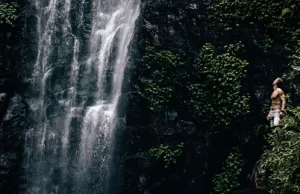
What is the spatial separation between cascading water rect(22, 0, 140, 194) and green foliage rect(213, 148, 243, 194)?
3943 mm

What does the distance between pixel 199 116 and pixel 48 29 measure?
7.73 metres

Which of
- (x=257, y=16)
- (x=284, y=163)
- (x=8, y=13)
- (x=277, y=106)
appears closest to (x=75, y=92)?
(x=8, y=13)

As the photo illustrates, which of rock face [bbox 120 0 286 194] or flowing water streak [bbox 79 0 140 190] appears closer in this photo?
rock face [bbox 120 0 286 194]

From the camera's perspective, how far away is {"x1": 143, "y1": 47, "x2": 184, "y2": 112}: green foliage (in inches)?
603

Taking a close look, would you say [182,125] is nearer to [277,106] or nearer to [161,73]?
[161,73]

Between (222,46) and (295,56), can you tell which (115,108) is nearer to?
(222,46)

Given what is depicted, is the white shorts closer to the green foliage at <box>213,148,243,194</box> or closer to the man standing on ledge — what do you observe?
the man standing on ledge

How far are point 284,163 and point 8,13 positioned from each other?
500 inches

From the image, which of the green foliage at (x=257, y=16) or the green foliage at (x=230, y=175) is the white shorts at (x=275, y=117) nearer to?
the green foliage at (x=230, y=175)

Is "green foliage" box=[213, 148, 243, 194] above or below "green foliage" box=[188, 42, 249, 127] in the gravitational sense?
below

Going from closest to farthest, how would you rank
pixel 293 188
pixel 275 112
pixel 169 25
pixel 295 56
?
pixel 293 188 → pixel 275 112 → pixel 295 56 → pixel 169 25

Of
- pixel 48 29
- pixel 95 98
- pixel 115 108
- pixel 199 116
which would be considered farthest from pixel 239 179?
pixel 48 29

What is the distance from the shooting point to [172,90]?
15.4 metres

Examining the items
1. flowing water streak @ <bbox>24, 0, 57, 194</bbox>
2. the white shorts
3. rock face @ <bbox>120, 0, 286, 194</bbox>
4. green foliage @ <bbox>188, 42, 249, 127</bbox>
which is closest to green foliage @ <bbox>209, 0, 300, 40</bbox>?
rock face @ <bbox>120, 0, 286, 194</bbox>
